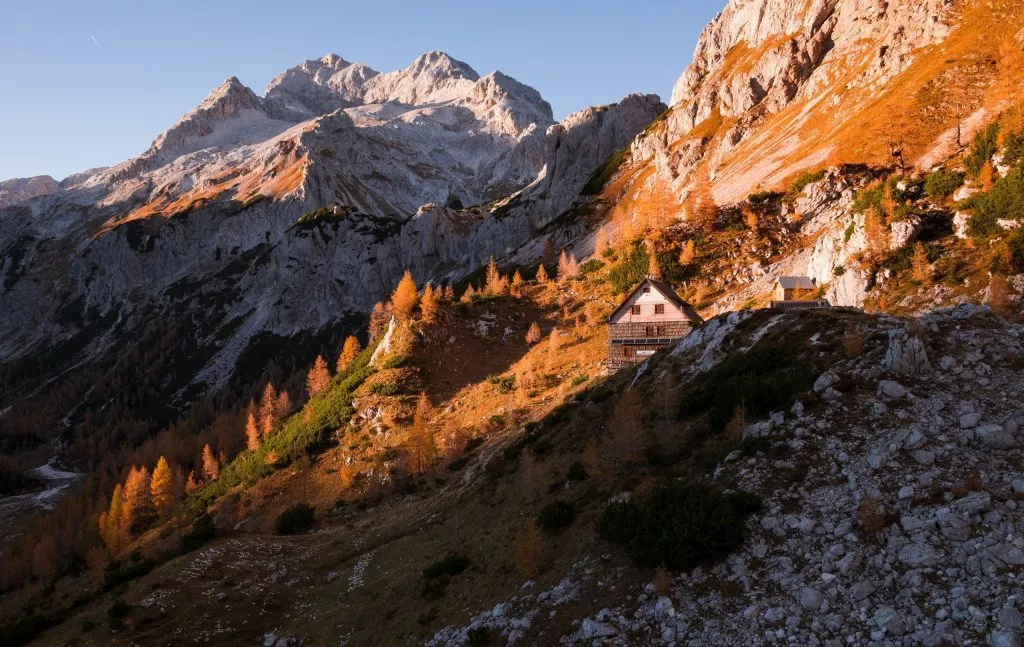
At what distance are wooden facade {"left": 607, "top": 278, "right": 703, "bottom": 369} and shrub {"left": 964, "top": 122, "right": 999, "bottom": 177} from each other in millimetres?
28040

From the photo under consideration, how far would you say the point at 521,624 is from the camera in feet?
51.0

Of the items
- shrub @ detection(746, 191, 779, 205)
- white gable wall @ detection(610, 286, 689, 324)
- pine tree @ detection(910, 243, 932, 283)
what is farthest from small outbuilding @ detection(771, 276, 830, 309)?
shrub @ detection(746, 191, 779, 205)

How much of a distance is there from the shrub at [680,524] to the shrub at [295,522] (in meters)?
33.2

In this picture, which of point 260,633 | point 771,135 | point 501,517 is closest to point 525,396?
point 501,517

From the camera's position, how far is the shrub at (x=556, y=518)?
20.2 m

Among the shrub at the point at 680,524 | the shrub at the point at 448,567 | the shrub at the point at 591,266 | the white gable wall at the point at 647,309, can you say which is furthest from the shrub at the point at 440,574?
the shrub at the point at 591,266

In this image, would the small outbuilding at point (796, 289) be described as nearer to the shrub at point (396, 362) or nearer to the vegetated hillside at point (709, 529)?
the vegetated hillside at point (709, 529)

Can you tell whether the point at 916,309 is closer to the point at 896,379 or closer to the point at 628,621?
the point at 896,379

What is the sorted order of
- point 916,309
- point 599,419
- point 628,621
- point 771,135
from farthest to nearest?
point 771,135, point 916,309, point 599,419, point 628,621

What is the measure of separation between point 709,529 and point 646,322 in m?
41.0

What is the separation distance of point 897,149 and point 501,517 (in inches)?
3094

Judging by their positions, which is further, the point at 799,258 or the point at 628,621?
the point at 799,258

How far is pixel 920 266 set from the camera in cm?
4234

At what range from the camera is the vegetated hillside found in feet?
40.6
